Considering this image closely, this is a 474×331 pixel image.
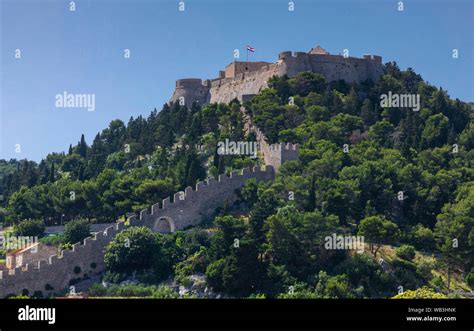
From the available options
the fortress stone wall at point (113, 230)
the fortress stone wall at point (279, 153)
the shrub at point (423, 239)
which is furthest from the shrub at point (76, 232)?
the shrub at point (423, 239)

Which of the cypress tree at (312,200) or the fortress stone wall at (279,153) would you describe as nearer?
the cypress tree at (312,200)

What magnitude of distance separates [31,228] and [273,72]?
2577 cm

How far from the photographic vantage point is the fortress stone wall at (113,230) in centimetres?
3656

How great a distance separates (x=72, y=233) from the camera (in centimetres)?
4300

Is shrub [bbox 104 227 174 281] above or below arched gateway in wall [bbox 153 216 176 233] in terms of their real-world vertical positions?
below

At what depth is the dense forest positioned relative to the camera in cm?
3581

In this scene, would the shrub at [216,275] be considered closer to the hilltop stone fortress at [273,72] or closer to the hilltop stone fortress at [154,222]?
the hilltop stone fortress at [154,222]

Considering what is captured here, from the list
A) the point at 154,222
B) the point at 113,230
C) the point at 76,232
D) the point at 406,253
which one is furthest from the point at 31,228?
the point at 406,253

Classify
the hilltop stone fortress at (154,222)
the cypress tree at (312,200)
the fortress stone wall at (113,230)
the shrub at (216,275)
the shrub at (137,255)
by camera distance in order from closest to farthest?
the shrub at (216,275), the fortress stone wall at (113,230), the hilltop stone fortress at (154,222), the shrub at (137,255), the cypress tree at (312,200)

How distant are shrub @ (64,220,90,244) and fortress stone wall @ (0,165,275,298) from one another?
234 cm

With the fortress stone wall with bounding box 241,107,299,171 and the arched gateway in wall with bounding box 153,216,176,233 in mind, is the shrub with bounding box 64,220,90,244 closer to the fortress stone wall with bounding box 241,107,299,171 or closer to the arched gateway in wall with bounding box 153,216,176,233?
the arched gateway in wall with bounding box 153,216,176,233

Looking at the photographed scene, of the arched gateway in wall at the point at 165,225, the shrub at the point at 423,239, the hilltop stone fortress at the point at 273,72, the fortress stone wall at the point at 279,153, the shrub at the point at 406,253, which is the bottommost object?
the shrub at the point at 406,253

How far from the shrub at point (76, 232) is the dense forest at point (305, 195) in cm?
39

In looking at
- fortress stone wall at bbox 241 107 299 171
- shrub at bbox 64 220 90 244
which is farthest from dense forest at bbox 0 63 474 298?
fortress stone wall at bbox 241 107 299 171
